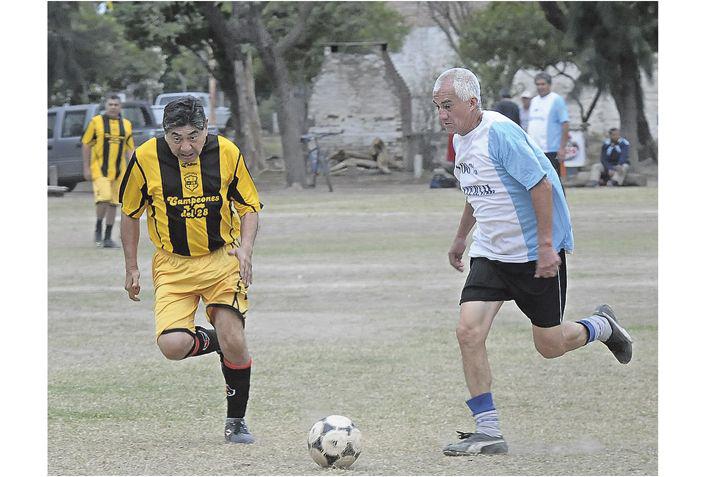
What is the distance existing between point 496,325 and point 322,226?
9.72 metres

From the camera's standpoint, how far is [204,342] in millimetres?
6410

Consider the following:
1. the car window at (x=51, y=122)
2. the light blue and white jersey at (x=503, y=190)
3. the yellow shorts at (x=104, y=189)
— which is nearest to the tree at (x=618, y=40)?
the car window at (x=51, y=122)

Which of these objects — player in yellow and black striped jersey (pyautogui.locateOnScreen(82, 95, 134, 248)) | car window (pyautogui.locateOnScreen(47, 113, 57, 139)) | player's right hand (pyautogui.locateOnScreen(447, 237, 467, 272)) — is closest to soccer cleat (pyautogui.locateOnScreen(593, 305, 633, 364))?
player's right hand (pyautogui.locateOnScreen(447, 237, 467, 272))

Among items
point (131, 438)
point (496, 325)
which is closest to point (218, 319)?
point (131, 438)

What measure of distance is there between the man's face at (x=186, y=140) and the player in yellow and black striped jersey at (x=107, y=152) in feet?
34.2

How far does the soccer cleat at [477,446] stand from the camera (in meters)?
6.00

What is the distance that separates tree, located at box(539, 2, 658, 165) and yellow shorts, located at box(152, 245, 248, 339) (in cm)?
2767

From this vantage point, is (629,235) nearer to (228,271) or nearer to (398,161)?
(228,271)

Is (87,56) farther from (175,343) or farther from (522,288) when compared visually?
(522,288)

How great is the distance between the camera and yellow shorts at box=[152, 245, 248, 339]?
627 centimetres

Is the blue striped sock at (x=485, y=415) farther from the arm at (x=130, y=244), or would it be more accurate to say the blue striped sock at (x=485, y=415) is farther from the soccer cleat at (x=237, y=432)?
the arm at (x=130, y=244)

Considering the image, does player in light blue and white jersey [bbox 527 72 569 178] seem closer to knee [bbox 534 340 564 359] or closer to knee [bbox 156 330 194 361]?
knee [bbox 534 340 564 359]

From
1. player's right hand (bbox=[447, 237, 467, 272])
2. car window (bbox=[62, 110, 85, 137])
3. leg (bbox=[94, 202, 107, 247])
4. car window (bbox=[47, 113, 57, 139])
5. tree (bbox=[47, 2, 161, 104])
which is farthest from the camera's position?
tree (bbox=[47, 2, 161, 104])

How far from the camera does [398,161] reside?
40.3m
